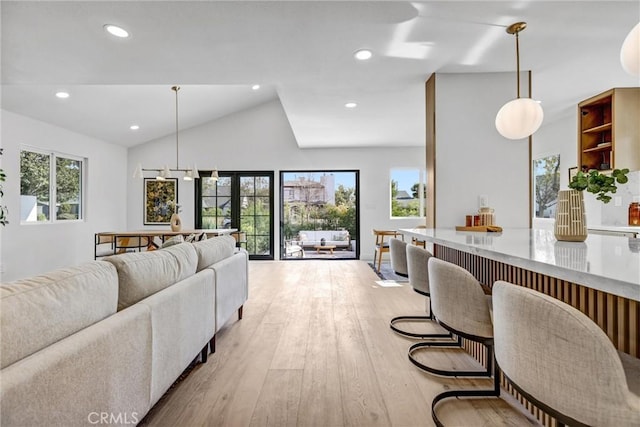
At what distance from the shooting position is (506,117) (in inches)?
98.9

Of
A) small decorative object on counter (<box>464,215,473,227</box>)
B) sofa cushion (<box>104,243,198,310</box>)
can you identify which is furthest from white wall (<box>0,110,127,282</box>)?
small decorative object on counter (<box>464,215,473,227</box>)

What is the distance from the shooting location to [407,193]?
24.4ft

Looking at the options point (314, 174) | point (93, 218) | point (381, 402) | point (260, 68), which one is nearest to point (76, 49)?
point (260, 68)

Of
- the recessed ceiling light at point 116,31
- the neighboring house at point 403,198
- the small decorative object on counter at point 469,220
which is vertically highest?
the recessed ceiling light at point 116,31

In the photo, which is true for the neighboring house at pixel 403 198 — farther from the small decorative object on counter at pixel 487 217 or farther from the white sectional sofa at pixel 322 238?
the small decorative object on counter at pixel 487 217

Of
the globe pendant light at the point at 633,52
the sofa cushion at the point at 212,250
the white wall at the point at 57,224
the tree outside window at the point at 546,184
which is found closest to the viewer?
the globe pendant light at the point at 633,52

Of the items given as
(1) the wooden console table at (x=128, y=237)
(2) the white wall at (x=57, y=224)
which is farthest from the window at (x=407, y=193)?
(2) the white wall at (x=57, y=224)

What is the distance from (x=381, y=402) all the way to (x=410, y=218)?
5.96 meters

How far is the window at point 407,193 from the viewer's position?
24.2ft

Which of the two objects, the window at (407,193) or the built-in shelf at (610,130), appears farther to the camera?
the window at (407,193)

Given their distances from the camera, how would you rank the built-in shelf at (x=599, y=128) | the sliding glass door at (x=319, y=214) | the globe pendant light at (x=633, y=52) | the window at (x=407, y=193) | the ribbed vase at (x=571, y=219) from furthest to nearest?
the sliding glass door at (x=319, y=214)
the window at (x=407, y=193)
the built-in shelf at (x=599, y=128)
the ribbed vase at (x=571, y=219)
the globe pendant light at (x=633, y=52)

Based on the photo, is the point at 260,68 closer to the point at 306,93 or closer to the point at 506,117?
the point at 306,93

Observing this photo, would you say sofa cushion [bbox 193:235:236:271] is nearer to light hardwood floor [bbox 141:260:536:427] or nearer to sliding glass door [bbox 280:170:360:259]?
light hardwood floor [bbox 141:260:536:427]

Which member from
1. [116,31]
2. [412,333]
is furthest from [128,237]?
[412,333]
